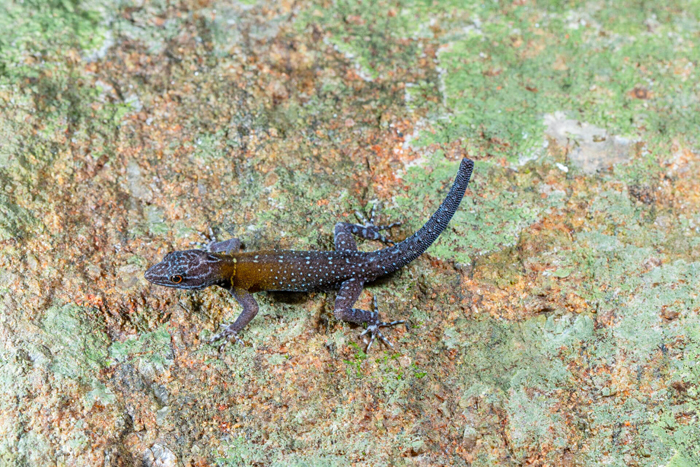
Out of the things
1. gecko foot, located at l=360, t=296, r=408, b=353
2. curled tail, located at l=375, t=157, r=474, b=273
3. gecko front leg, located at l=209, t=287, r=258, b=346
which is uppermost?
curled tail, located at l=375, t=157, r=474, b=273

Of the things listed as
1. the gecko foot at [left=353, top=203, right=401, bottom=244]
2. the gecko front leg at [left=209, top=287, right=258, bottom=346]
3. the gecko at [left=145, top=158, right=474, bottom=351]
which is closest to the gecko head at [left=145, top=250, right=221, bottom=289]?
the gecko at [left=145, top=158, right=474, bottom=351]

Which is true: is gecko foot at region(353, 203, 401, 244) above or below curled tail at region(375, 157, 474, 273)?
below

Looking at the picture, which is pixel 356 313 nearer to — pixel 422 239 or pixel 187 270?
pixel 422 239

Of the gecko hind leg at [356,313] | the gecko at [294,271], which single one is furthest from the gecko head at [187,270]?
the gecko hind leg at [356,313]

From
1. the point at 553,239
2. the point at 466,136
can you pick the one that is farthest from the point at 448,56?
the point at 553,239

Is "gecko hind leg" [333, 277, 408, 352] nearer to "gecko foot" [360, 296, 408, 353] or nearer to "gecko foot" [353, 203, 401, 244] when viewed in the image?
"gecko foot" [360, 296, 408, 353]

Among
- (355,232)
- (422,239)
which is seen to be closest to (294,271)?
(355,232)
